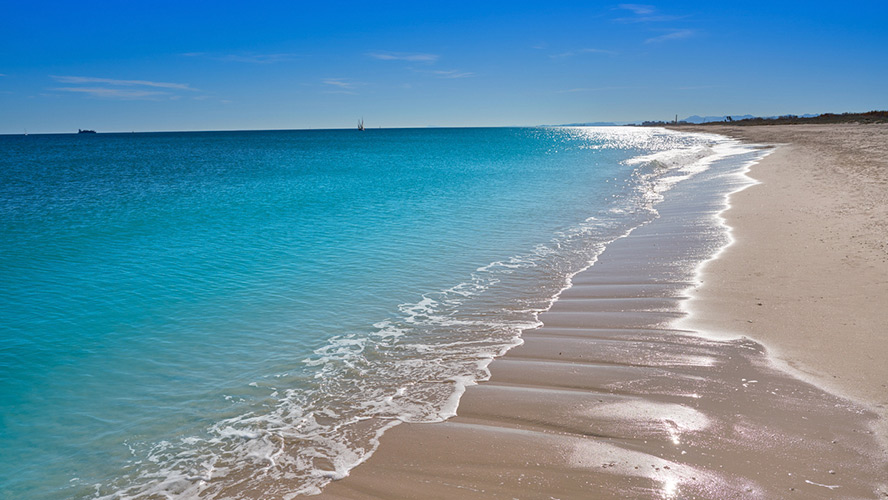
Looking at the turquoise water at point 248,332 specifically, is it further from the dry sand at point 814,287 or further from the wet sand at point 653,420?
the dry sand at point 814,287

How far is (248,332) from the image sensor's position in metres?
8.44

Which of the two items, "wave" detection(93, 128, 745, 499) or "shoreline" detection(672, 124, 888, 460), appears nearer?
"wave" detection(93, 128, 745, 499)

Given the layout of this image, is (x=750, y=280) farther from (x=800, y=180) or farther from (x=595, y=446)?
(x=800, y=180)

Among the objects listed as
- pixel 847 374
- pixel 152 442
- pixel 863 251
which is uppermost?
pixel 863 251

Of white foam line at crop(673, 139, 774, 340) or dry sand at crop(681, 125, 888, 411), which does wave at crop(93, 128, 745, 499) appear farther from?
dry sand at crop(681, 125, 888, 411)

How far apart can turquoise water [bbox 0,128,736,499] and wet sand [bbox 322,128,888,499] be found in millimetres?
656

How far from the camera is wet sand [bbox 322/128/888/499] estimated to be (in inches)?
165

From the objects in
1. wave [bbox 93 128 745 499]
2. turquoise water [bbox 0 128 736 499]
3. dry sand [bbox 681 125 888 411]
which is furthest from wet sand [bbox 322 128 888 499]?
turquoise water [bbox 0 128 736 499]

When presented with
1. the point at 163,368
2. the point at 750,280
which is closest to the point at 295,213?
the point at 163,368

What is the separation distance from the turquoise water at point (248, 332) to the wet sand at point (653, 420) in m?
0.66

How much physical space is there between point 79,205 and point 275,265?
62.2 ft

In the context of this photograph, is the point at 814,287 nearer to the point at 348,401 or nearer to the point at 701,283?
the point at 701,283

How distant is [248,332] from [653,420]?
20.2ft

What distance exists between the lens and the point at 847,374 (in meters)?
5.79
